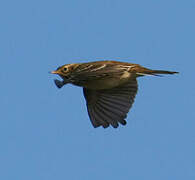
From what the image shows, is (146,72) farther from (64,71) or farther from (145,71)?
(64,71)

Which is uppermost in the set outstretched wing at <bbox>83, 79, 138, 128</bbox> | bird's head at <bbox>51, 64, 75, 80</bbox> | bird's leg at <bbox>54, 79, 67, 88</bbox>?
bird's head at <bbox>51, 64, 75, 80</bbox>

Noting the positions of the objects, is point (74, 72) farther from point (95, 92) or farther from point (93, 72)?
point (95, 92)

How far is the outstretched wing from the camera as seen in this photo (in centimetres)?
1155

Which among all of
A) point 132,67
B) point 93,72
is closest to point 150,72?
point 132,67

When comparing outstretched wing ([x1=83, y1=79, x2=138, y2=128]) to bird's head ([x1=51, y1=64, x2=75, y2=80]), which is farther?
outstretched wing ([x1=83, y1=79, x2=138, y2=128])

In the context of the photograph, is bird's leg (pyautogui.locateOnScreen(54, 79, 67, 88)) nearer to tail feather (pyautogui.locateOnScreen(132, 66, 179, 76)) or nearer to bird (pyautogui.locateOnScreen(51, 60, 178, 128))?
bird (pyautogui.locateOnScreen(51, 60, 178, 128))

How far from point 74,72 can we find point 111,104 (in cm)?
143

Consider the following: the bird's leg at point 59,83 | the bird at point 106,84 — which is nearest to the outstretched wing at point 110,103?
the bird at point 106,84

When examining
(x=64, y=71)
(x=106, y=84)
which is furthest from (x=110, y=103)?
(x=64, y=71)

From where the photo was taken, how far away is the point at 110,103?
1174cm

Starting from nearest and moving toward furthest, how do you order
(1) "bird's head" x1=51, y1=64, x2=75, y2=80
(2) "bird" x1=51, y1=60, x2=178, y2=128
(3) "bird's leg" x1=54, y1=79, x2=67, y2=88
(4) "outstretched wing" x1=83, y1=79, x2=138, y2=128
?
1. (3) "bird's leg" x1=54, y1=79, x2=67, y2=88
2. (2) "bird" x1=51, y1=60, x2=178, y2=128
3. (1) "bird's head" x1=51, y1=64, x2=75, y2=80
4. (4) "outstretched wing" x1=83, y1=79, x2=138, y2=128

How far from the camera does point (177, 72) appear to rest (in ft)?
34.5

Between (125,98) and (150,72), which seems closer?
(150,72)

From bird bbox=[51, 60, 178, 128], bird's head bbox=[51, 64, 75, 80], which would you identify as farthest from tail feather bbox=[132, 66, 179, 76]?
bird's head bbox=[51, 64, 75, 80]
